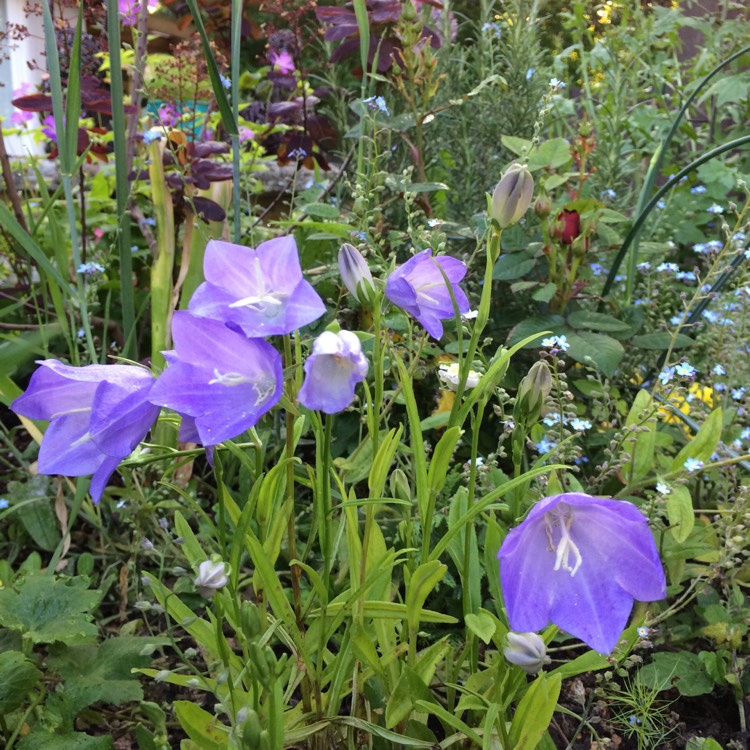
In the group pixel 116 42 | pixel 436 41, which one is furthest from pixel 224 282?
pixel 436 41

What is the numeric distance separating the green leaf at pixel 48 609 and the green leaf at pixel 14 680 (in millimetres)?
37

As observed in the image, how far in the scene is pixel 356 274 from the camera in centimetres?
→ 78

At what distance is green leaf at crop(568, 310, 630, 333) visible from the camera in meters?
1.72

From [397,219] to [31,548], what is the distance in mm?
1300

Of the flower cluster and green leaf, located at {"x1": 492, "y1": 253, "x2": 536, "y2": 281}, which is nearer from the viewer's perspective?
the flower cluster

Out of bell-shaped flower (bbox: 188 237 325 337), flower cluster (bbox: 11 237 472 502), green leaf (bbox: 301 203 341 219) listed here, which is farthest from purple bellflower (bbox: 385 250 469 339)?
green leaf (bbox: 301 203 341 219)

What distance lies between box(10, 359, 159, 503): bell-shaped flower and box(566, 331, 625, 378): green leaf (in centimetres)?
104

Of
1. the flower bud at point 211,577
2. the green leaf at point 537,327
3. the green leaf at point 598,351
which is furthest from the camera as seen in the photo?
the green leaf at point 537,327

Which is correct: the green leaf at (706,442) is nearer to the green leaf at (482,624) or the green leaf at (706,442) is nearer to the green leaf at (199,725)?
the green leaf at (482,624)

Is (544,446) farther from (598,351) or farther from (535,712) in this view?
(535,712)

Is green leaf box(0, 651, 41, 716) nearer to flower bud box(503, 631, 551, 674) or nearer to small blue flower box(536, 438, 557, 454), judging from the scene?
flower bud box(503, 631, 551, 674)

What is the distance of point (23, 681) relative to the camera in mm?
1013

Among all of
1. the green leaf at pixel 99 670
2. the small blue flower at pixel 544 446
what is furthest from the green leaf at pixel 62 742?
the small blue flower at pixel 544 446

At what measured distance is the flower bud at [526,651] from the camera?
2.55ft
